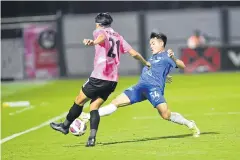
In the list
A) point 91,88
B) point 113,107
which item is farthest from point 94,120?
point 113,107

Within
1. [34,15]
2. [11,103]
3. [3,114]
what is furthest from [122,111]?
[34,15]

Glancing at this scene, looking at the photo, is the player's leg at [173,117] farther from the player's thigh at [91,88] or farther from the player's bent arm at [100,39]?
the player's bent arm at [100,39]

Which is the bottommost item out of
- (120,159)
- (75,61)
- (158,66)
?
(75,61)

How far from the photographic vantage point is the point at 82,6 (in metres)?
41.9

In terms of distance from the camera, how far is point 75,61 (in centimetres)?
3950

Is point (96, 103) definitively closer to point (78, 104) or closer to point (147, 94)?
point (78, 104)

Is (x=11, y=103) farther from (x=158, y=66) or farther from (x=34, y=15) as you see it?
(x=34, y=15)

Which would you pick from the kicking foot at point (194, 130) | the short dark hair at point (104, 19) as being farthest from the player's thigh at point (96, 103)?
the kicking foot at point (194, 130)

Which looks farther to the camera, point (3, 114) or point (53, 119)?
point (3, 114)

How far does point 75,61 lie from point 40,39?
2.93 m

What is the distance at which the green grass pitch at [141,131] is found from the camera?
11.7 m

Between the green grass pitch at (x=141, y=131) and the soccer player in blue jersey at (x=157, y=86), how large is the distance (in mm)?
419

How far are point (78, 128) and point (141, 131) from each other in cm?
211

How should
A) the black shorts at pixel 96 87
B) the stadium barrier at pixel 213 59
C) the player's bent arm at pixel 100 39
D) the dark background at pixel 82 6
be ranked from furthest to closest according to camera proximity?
the dark background at pixel 82 6
the stadium barrier at pixel 213 59
the black shorts at pixel 96 87
the player's bent arm at pixel 100 39
